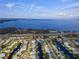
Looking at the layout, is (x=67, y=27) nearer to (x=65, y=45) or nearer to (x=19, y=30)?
(x=65, y=45)

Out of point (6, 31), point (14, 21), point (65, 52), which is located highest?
point (14, 21)

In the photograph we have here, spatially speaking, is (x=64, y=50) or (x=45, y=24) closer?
(x=64, y=50)

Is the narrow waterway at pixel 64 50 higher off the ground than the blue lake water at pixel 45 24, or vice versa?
the blue lake water at pixel 45 24

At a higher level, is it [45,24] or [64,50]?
[45,24]

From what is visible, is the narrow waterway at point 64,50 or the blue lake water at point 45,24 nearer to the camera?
the narrow waterway at point 64,50

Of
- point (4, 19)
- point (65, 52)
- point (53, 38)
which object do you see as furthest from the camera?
point (53, 38)

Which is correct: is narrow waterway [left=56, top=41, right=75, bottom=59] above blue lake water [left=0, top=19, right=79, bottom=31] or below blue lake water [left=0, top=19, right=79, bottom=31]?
below

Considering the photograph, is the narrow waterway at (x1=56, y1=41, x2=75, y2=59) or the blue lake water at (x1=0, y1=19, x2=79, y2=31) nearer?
the narrow waterway at (x1=56, y1=41, x2=75, y2=59)

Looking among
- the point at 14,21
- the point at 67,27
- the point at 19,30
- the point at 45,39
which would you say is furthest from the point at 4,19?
the point at 67,27
